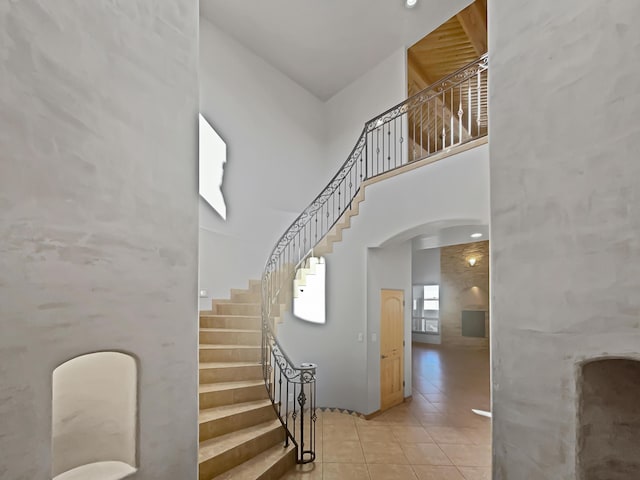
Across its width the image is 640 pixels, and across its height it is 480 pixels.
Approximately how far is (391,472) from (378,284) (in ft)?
9.79

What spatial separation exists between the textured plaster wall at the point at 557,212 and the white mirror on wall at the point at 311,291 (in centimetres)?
396

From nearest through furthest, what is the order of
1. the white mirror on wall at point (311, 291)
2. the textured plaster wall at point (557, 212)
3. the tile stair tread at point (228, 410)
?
1. the textured plaster wall at point (557, 212)
2. the tile stair tread at point (228, 410)
3. the white mirror on wall at point (311, 291)

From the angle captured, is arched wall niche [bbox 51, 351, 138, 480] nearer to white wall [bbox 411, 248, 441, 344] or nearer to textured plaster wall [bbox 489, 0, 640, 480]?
textured plaster wall [bbox 489, 0, 640, 480]

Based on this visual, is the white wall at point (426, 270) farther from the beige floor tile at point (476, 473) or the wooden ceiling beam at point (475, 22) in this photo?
the beige floor tile at point (476, 473)

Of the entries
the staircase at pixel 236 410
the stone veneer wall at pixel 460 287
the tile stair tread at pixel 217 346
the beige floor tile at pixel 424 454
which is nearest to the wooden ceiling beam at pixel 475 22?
the stone veneer wall at pixel 460 287

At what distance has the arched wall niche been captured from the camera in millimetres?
2752

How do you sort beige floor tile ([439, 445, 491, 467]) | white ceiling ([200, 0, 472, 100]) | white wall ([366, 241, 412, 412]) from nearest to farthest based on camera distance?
beige floor tile ([439, 445, 491, 467])
white wall ([366, 241, 412, 412])
white ceiling ([200, 0, 472, 100])

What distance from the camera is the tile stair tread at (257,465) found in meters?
3.80

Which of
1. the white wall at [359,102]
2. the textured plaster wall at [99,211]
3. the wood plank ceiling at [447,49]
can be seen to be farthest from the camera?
the white wall at [359,102]

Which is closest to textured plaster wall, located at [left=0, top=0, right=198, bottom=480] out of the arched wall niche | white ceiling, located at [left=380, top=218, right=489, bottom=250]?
the arched wall niche

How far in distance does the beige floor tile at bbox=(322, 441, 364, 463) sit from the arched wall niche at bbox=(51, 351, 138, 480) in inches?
111

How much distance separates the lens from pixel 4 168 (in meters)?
1.96

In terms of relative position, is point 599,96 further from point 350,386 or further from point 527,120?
point 350,386

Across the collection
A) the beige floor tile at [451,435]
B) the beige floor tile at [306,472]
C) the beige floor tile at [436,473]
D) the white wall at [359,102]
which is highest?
the white wall at [359,102]
